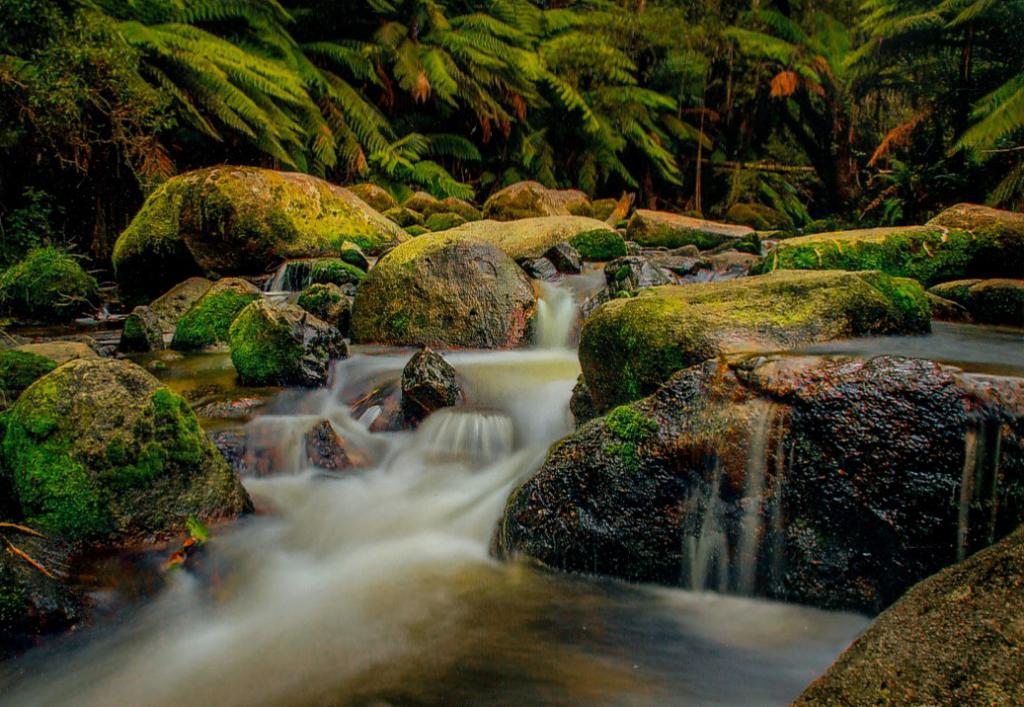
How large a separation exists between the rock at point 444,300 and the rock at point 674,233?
369cm

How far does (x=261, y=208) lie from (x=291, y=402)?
4367mm

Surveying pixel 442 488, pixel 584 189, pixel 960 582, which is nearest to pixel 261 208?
pixel 442 488

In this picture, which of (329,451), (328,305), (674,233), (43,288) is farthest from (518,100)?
(329,451)

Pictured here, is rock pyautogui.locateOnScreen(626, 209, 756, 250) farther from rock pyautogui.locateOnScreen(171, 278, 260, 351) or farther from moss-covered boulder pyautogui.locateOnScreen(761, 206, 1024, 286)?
rock pyautogui.locateOnScreen(171, 278, 260, 351)

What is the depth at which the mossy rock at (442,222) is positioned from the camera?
1075 centimetres

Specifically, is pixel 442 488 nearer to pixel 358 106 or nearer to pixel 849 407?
pixel 849 407

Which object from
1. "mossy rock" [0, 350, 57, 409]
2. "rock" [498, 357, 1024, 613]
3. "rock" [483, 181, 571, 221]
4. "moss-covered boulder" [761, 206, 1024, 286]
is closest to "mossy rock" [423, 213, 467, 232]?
"rock" [483, 181, 571, 221]

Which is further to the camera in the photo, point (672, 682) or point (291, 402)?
point (291, 402)

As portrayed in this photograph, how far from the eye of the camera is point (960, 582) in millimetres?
1560

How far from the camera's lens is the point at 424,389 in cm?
423

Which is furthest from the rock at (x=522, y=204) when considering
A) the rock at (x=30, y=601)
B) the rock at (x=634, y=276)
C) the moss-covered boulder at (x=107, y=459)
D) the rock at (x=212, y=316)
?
the rock at (x=30, y=601)

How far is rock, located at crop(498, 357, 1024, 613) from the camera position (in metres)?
2.21

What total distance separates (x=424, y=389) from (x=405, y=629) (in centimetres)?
194

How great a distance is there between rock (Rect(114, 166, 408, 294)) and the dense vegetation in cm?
86
